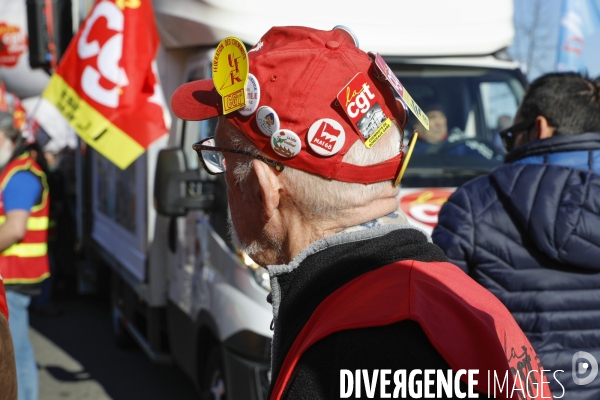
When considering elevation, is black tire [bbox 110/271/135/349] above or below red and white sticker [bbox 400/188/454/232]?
below

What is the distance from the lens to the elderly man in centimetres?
120

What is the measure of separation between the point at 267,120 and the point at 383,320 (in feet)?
1.73

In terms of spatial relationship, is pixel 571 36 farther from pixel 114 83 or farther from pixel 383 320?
pixel 383 320

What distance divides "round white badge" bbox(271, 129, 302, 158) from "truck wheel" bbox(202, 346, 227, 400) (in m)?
2.80

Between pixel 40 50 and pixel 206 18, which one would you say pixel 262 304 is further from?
pixel 40 50

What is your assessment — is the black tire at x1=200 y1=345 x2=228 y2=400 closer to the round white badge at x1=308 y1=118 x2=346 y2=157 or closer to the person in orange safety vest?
the person in orange safety vest

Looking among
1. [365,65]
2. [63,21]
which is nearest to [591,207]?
[365,65]

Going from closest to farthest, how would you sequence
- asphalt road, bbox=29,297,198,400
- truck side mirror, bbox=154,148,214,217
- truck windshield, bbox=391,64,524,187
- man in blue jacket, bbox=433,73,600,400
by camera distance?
man in blue jacket, bbox=433,73,600,400
truck side mirror, bbox=154,148,214,217
truck windshield, bbox=391,64,524,187
asphalt road, bbox=29,297,198,400

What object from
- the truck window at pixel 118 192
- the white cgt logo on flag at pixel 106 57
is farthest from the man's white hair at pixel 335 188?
the truck window at pixel 118 192

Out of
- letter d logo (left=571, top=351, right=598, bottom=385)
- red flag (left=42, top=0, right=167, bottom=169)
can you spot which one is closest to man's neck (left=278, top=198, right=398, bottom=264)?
letter d logo (left=571, top=351, right=598, bottom=385)

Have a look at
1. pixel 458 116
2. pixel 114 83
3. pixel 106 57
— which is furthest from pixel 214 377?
pixel 458 116

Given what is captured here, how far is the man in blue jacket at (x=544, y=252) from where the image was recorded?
7.57ft

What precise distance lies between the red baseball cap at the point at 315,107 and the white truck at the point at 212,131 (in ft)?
7.07

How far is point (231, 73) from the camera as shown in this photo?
1610 millimetres
